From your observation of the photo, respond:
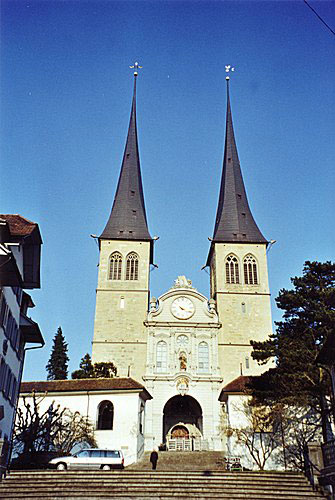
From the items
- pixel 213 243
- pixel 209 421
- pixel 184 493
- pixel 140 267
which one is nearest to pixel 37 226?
pixel 184 493

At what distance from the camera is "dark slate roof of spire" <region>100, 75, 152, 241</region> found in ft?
173

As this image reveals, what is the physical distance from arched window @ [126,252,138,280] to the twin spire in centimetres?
194

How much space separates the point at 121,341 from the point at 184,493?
31.6 m

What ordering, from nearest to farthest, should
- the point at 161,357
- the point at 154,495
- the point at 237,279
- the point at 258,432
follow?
1. the point at 154,495
2. the point at 258,432
3. the point at 161,357
4. the point at 237,279

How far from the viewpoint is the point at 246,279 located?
5006 cm

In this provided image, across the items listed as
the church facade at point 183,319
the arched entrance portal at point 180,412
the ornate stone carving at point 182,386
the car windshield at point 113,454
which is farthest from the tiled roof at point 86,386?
the arched entrance portal at point 180,412

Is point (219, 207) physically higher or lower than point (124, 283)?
higher

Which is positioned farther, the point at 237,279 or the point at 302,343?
the point at 237,279

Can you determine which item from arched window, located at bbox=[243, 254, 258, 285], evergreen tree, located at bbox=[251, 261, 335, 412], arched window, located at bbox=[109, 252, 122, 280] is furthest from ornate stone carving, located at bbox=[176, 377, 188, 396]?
evergreen tree, located at bbox=[251, 261, 335, 412]

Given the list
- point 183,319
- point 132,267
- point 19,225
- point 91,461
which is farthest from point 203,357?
point 19,225

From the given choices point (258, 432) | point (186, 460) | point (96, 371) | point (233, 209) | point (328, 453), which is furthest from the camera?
point (233, 209)

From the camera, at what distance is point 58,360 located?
5897 cm

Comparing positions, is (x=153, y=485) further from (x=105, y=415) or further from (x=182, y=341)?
(x=182, y=341)

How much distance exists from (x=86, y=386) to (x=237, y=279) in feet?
74.9
